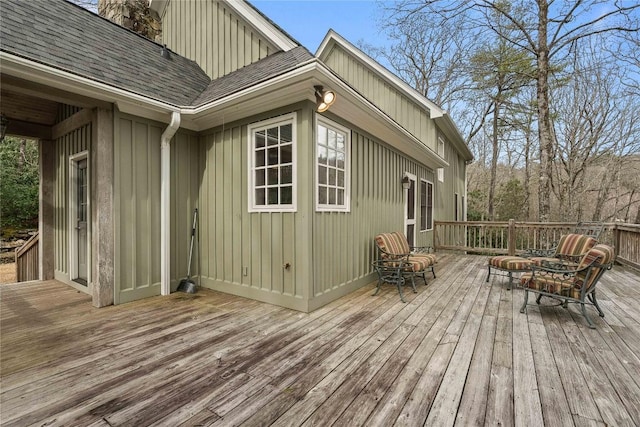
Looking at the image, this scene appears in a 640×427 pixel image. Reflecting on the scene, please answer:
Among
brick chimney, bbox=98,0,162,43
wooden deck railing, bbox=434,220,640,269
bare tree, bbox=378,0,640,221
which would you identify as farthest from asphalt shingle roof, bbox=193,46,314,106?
wooden deck railing, bbox=434,220,640,269

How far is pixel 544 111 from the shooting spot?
8078mm

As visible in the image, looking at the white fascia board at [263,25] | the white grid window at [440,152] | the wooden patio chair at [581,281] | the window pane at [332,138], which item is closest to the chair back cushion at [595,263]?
the wooden patio chair at [581,281]

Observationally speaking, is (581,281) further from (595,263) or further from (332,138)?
(332,138)

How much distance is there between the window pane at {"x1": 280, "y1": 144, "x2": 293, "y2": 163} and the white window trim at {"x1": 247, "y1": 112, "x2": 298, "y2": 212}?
64 millimetres

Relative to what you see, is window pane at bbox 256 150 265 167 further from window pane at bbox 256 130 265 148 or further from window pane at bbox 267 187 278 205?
window pane at bbox 267 187 278 205

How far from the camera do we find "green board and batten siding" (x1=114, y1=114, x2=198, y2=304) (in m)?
3.71

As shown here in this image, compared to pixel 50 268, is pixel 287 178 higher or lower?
higher

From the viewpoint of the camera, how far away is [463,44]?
12.0 metres

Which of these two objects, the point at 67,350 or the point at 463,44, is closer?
the point at 67,350

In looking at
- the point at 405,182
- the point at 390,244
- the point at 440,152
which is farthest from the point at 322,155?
the point at 440,152

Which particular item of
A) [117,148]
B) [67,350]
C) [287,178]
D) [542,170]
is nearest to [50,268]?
[117,148]

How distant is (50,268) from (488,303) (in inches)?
Answer: 279

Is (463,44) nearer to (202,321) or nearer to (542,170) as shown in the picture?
(542,170)

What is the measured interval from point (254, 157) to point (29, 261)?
5.32 meters
